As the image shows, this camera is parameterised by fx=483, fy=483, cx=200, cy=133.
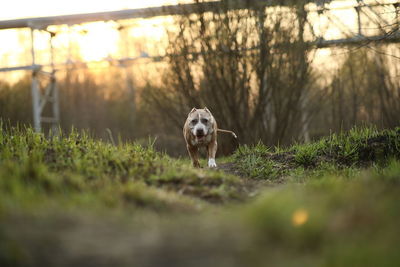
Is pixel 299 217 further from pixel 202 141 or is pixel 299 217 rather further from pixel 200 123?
pixel 202 141

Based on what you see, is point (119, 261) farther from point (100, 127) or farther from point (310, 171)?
point (100, 127)

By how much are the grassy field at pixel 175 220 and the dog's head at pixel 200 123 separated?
7.53ft

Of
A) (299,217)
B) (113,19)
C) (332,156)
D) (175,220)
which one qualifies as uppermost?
(113,19)

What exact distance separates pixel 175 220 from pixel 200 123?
4521mm

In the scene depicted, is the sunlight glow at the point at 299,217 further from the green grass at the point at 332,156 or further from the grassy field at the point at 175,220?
the green grass at the point at 332,156

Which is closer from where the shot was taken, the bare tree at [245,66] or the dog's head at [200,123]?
the dog's head at [200,123]

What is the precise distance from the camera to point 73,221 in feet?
10.5

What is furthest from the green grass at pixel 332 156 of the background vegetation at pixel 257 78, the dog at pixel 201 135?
the background vegetation at pixel 257 78

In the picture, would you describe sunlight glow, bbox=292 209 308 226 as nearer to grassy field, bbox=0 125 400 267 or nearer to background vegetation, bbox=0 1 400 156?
grassy field, bbox=0 125 400 267

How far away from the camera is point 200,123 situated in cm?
799

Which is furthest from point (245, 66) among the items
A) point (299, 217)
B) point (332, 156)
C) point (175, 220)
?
point (299, 217)

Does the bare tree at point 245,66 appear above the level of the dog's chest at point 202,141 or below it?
above

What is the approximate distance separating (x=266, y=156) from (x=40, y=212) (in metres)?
5.58

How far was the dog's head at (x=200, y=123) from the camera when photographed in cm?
778
